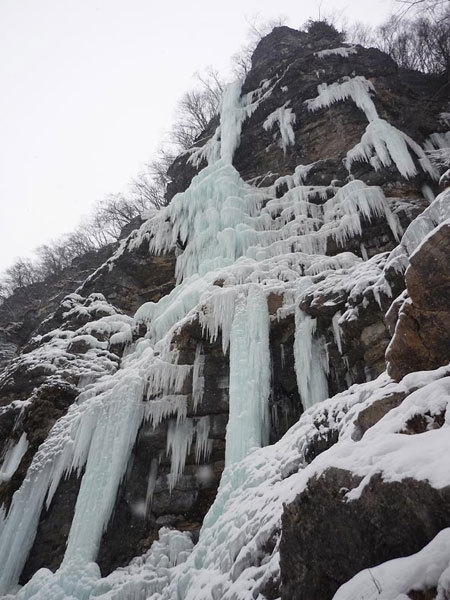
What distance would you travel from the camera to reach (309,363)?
6074 mm

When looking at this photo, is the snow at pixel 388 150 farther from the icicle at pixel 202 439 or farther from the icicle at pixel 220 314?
the icicle at pixel 202 439

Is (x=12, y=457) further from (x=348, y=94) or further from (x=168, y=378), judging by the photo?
(x=348, y=94)

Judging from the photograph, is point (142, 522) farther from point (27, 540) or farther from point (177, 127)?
point (177, 127)

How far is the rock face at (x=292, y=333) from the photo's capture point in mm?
2271

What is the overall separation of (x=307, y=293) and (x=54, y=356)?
6405 mm

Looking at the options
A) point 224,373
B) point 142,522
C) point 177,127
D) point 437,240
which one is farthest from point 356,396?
point 177,127

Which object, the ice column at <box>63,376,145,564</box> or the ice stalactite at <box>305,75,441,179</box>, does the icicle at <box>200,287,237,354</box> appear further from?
the ice stalactite at <box>305,75,441,179</box>

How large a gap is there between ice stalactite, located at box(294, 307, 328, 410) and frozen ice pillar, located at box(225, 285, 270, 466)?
529mm

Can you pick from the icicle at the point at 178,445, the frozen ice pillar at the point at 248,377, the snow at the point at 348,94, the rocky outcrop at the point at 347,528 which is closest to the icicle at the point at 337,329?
the frozen ice pillar at the point at 248,377

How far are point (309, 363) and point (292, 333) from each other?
85cm

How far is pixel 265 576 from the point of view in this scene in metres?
2.81

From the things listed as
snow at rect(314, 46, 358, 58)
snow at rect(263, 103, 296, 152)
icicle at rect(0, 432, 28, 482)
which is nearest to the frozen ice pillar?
icicle at rect(0, 432, 28, 482)

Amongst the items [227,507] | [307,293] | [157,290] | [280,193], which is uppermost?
[280,193]

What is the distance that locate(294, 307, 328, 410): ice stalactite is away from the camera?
5.93 meters
